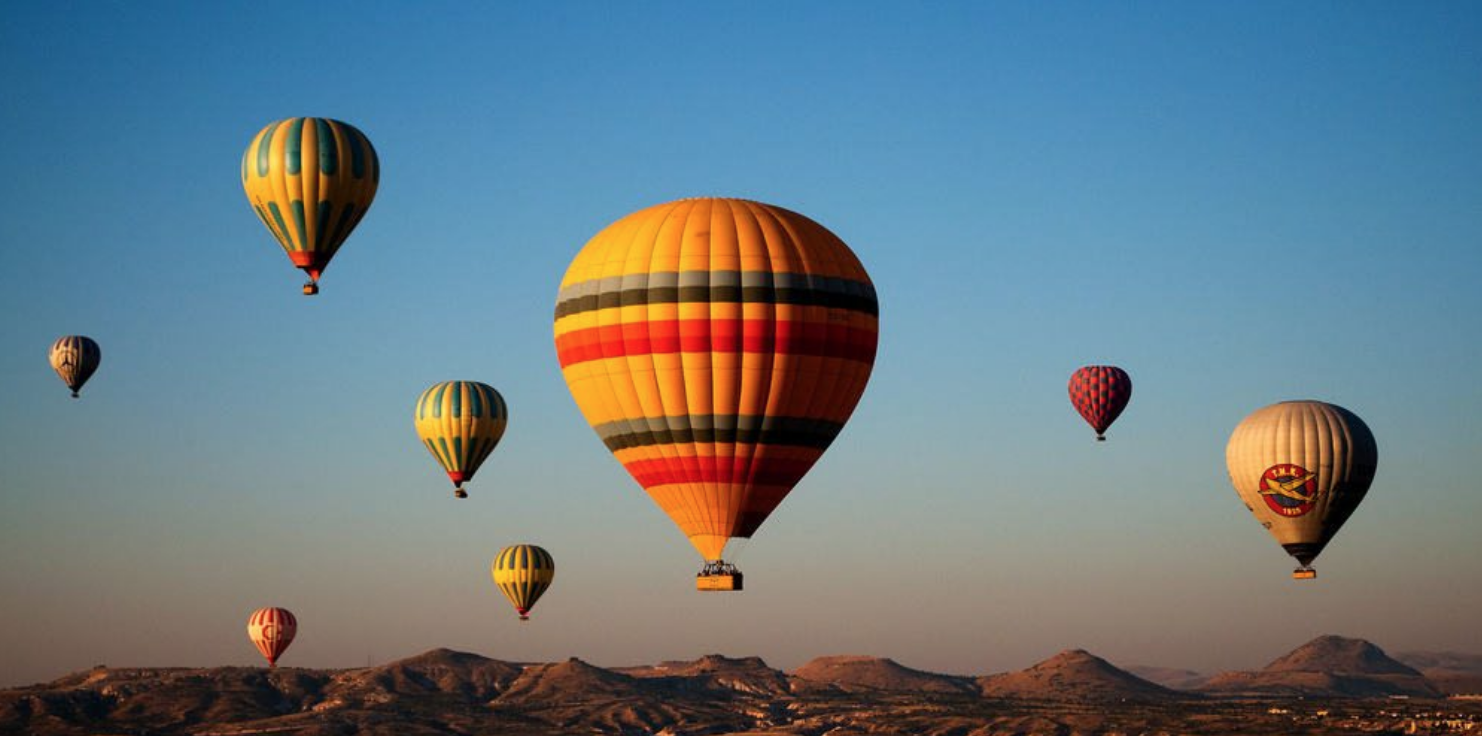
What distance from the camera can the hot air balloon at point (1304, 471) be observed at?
130 metres

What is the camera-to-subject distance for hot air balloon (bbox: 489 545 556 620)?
185 meters

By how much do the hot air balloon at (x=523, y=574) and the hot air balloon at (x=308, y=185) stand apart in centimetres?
8768

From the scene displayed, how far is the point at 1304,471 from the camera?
434ft

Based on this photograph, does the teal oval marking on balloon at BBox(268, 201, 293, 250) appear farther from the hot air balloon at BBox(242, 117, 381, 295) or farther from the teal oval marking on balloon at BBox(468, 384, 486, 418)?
the teal oval marking on balloon at BBox(468, 384, 486, 418)

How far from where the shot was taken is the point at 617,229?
81812mm

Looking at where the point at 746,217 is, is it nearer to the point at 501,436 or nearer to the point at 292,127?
the point at 292,127

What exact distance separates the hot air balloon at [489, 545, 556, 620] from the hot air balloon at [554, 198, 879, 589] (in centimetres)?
10526

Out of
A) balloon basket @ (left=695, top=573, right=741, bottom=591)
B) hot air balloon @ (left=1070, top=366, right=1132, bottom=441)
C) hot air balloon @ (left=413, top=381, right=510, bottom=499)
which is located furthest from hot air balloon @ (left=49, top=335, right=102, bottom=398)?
balloon basket @ (left=695, top=573, right=741, bottom=591)

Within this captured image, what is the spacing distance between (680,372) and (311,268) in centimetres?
2997

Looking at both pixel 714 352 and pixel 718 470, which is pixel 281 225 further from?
pixel 718 470

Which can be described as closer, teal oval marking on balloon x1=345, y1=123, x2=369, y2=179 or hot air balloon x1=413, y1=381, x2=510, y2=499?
teal oval marking on balloon x1=345, y1=123, x2=369, y2=179

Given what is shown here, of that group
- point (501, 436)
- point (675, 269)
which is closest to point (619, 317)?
point (675, 269)

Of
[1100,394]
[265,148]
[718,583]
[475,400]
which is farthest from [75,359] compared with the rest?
[718,583]

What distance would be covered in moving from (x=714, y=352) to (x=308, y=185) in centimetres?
3279
